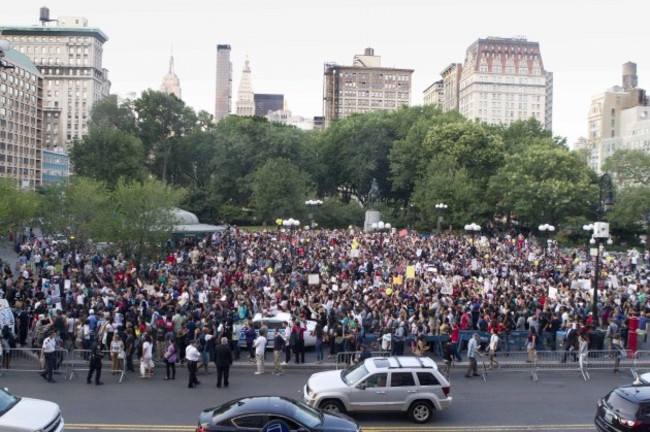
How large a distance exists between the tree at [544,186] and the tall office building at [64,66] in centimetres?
13173

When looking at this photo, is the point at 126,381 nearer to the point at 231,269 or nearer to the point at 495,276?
the point at 231,269

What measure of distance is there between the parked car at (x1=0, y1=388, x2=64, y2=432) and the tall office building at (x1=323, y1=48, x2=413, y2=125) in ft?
581

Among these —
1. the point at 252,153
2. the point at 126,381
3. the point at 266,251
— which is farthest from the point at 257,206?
the point at 126,381

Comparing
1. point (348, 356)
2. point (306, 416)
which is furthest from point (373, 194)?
point (306, 416)

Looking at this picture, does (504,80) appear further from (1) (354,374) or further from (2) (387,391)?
(2) (387,391)

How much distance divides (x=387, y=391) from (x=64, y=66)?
176186 millimetres

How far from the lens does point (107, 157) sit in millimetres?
62938

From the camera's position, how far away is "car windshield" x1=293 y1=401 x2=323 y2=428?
444 inches

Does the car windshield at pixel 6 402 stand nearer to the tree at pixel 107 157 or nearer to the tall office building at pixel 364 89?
the tree at pixel 107 157

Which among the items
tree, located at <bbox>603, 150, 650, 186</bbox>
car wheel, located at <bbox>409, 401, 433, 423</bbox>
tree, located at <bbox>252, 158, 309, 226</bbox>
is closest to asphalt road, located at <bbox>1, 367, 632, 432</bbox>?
car wheel, located at <bbox>409, 401, 433, 423</bbox>

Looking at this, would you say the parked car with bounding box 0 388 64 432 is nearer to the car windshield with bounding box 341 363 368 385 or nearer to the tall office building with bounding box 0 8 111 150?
the car windshield with bounding box 341 363 368 385

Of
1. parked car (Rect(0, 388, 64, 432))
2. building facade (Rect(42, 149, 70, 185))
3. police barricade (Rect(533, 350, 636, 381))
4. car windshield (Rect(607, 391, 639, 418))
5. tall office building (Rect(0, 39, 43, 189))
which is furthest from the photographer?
building facade (Rect(42, 149, 70, 185))

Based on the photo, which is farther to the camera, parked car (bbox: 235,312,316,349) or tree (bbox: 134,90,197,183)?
tree (bbox: 134,90,197,183)

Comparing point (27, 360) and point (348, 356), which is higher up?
point (348, 356)
